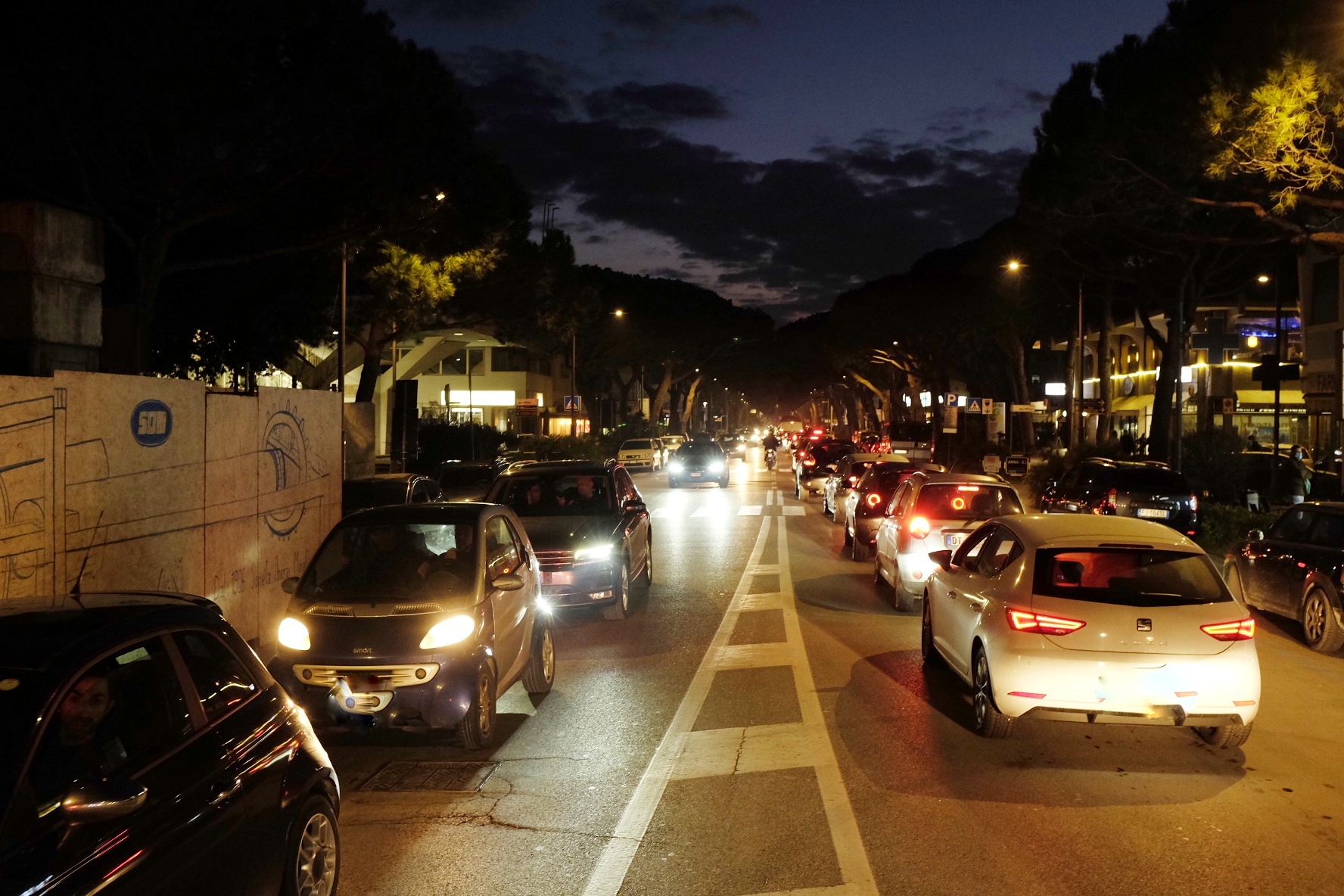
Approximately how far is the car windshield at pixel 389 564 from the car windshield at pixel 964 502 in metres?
6.51

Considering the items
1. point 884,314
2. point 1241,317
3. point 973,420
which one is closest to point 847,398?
point 884,314

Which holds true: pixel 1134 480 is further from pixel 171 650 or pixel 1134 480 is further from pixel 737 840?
pixel 171 650

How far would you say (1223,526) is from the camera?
18.5 m

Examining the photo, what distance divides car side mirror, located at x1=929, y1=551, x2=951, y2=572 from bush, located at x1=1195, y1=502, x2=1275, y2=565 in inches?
380

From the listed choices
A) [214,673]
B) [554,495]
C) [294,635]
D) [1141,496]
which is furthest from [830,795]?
[1141,496]

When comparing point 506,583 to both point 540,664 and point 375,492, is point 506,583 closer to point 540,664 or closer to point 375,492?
point 540,664

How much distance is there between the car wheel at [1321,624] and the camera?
11.6m

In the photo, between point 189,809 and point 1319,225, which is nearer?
point 189,809

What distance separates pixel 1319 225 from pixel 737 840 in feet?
60.4

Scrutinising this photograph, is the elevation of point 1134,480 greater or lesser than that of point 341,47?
lesser

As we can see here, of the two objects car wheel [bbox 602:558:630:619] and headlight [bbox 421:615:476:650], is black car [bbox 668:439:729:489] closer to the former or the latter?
car wheel [bbox 602:558:630:619]

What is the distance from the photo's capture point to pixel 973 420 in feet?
209

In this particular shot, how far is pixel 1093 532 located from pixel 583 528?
635 centimetres

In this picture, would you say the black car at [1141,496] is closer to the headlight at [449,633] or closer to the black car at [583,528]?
the black car at [583,528]
